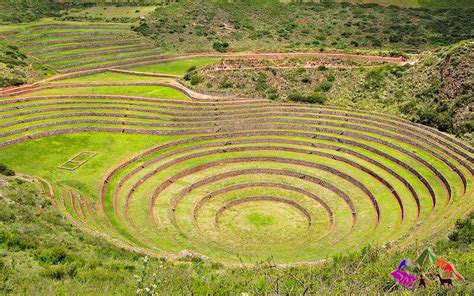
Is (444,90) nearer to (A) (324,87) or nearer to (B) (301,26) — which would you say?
(A) (324,87)

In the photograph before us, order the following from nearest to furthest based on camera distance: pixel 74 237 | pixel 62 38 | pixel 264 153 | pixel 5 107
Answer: pixel 74 237 < pixel 264 153 < pixel 5 107 < pixel 62 38

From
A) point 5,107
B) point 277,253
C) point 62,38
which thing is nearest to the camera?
point 277,253

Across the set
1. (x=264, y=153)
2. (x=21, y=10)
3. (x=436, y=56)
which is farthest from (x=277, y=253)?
(x=21, y=10)

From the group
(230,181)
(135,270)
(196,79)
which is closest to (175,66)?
(196,79)

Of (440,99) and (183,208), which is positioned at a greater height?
(440,99)

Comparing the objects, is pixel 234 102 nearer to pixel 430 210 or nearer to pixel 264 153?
pixel 264 153

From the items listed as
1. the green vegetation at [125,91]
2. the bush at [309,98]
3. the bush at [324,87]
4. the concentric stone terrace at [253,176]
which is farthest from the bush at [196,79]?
the bush at [324,87]

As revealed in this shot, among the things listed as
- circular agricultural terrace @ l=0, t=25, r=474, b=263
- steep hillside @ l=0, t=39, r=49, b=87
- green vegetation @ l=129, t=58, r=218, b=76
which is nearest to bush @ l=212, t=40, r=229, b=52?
green vegetation @ l=129, t=58, r=218, b=76
